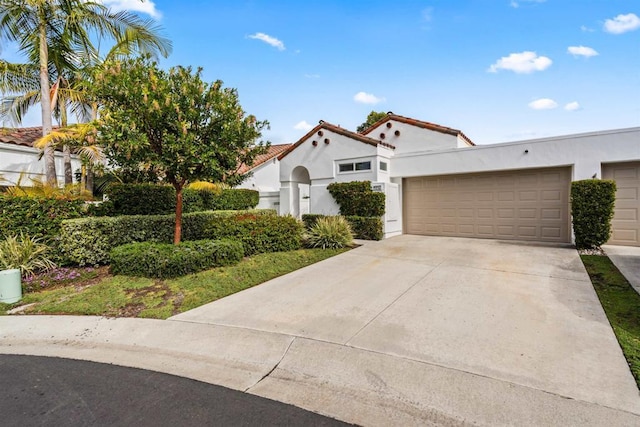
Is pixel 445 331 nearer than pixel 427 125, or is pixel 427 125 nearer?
pixel 445 331

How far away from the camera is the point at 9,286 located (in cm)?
616

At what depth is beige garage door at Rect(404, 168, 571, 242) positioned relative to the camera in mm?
11320

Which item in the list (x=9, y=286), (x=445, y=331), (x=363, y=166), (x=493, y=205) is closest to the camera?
(x=445, y=331)

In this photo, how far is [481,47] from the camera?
392 inches

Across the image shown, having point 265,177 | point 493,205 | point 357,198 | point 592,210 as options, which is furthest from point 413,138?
point 265,177

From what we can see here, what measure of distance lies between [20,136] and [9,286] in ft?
33.5

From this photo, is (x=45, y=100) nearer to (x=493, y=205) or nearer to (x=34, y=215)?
(x=34, y=215)

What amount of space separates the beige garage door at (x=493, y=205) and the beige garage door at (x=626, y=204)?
4.05 feet

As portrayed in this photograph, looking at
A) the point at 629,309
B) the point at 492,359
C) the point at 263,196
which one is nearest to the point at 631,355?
the point at 492,359

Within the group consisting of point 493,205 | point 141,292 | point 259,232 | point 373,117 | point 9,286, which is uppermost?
point 373,117

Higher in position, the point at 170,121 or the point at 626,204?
the point at 170,121

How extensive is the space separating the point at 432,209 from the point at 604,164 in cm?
562

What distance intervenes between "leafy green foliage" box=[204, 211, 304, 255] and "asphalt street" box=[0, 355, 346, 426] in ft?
18.5

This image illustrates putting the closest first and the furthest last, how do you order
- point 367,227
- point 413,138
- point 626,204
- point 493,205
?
point 626,204
point 493,205
point 367,227
point 413,138
